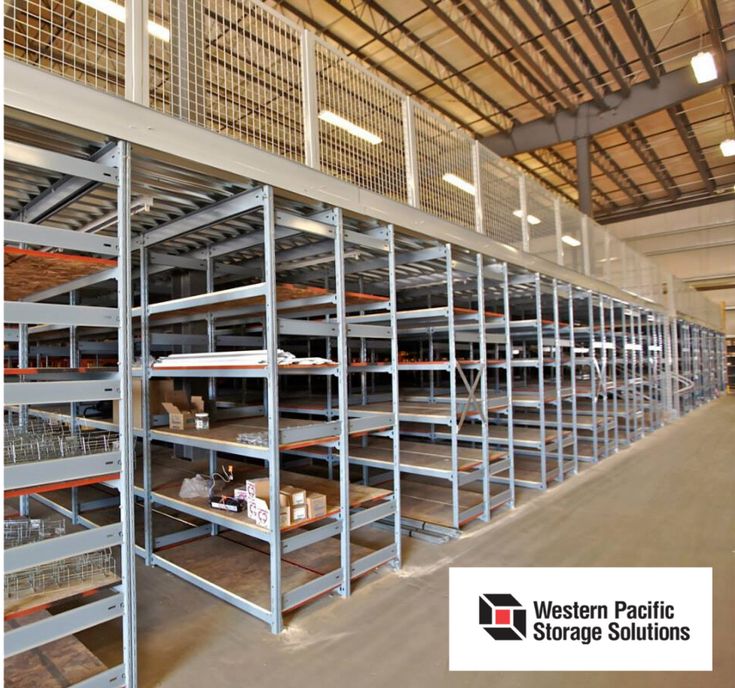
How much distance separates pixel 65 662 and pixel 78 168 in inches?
91.0

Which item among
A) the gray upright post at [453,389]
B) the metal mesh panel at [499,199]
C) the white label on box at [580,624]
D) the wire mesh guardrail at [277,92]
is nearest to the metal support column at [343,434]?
the white label on box at [580,624]

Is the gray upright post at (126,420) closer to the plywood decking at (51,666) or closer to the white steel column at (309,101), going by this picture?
the plywood decking at (51,666)

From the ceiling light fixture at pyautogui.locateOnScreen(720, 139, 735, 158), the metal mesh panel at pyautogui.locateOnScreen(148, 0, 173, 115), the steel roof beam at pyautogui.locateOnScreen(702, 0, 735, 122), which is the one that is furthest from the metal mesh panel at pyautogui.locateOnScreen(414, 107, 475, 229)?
the ceiling light fixture at pyautogui.locateOnScreen(720, 139, 735, 158)

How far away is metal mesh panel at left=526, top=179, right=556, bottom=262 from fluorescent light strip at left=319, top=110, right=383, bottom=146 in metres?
2.93

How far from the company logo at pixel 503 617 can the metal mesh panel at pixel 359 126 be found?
2842 mm

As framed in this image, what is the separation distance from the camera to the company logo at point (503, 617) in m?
2.79

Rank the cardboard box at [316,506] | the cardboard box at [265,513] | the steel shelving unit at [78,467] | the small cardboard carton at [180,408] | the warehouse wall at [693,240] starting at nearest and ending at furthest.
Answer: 1. the steel shelving unit at [78,467]
2. the cardboard box at [265,513]
3. the cardboard box at [316,506]
4. the small cardboard carton at [180,408]
5. the warehouse wall at [693,240]

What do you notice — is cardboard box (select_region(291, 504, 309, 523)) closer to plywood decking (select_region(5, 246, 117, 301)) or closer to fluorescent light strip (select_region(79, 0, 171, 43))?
plywood decking (select_region(5, 246, 117, 301))

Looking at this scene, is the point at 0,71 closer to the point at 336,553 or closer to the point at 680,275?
the point at 336,553

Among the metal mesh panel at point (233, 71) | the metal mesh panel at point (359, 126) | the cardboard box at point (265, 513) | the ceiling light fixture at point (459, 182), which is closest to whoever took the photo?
the metal mesh panel at point (233, 71)

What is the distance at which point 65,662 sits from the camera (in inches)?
94.6

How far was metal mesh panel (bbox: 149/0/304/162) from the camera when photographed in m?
2.60

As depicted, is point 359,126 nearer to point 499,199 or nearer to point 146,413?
point 499,199

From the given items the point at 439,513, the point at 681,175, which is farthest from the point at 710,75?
the point at 681,175
